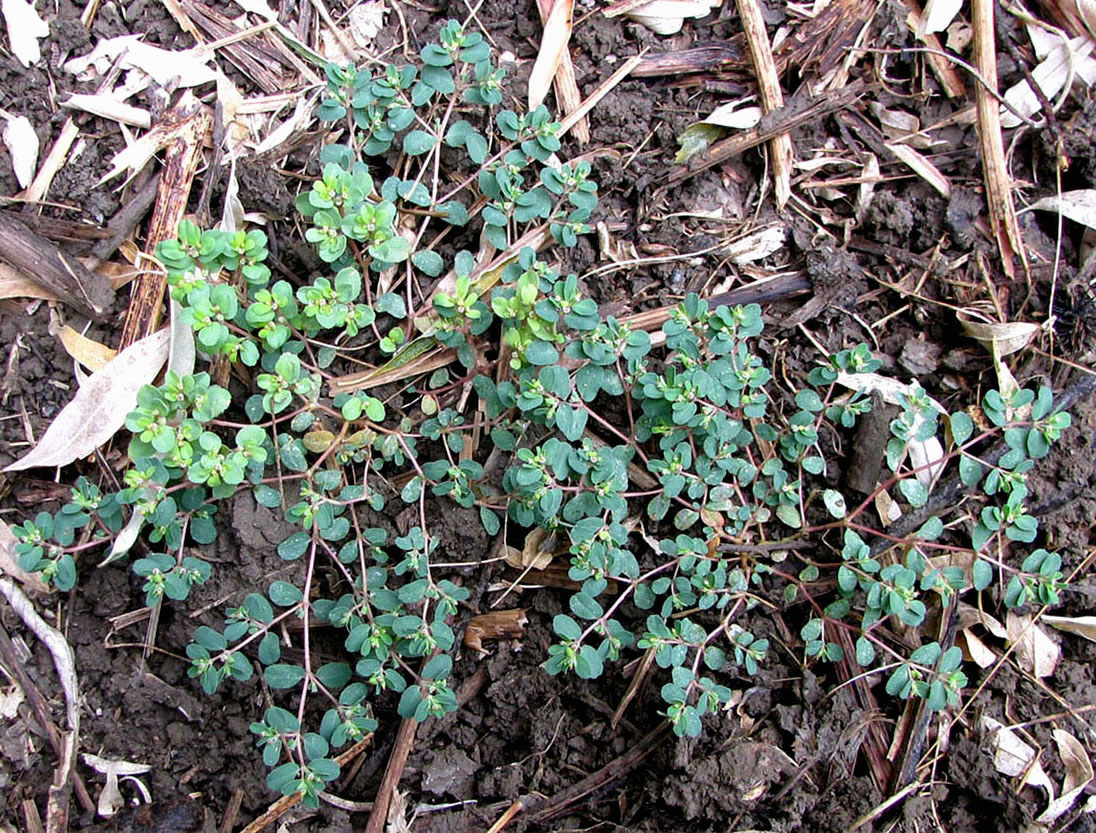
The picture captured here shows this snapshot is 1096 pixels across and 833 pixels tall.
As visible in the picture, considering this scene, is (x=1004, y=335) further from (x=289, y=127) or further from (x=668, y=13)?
(x=289, y=127)

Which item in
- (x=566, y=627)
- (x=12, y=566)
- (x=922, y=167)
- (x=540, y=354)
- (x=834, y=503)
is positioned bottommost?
(x=566, y=627)

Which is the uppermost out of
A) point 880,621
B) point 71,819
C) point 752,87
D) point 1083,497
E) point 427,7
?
point 427,7

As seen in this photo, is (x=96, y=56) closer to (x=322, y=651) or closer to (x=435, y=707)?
(x=322, y=651)

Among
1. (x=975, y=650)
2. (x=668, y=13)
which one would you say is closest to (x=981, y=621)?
(x=975, y=650)

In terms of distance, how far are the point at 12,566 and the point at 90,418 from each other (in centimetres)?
55

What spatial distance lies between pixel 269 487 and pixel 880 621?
1.97 m

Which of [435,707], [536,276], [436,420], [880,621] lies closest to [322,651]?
[435,707]

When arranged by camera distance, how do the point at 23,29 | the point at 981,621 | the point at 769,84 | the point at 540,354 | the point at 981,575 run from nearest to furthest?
→ the point at 540,354 → the point at 981,575 → the point at 981,621 → the point at 23,29 → the point at 769,84

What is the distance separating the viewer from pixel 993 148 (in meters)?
3.06

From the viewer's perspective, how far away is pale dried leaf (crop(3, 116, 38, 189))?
9.60 ft

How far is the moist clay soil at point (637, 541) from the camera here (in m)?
2.78

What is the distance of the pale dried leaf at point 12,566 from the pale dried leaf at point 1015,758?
10.1 ft

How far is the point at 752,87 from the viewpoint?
3098 millimetres

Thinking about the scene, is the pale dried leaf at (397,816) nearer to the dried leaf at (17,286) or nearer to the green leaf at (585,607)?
the green leaf at (585,607)
